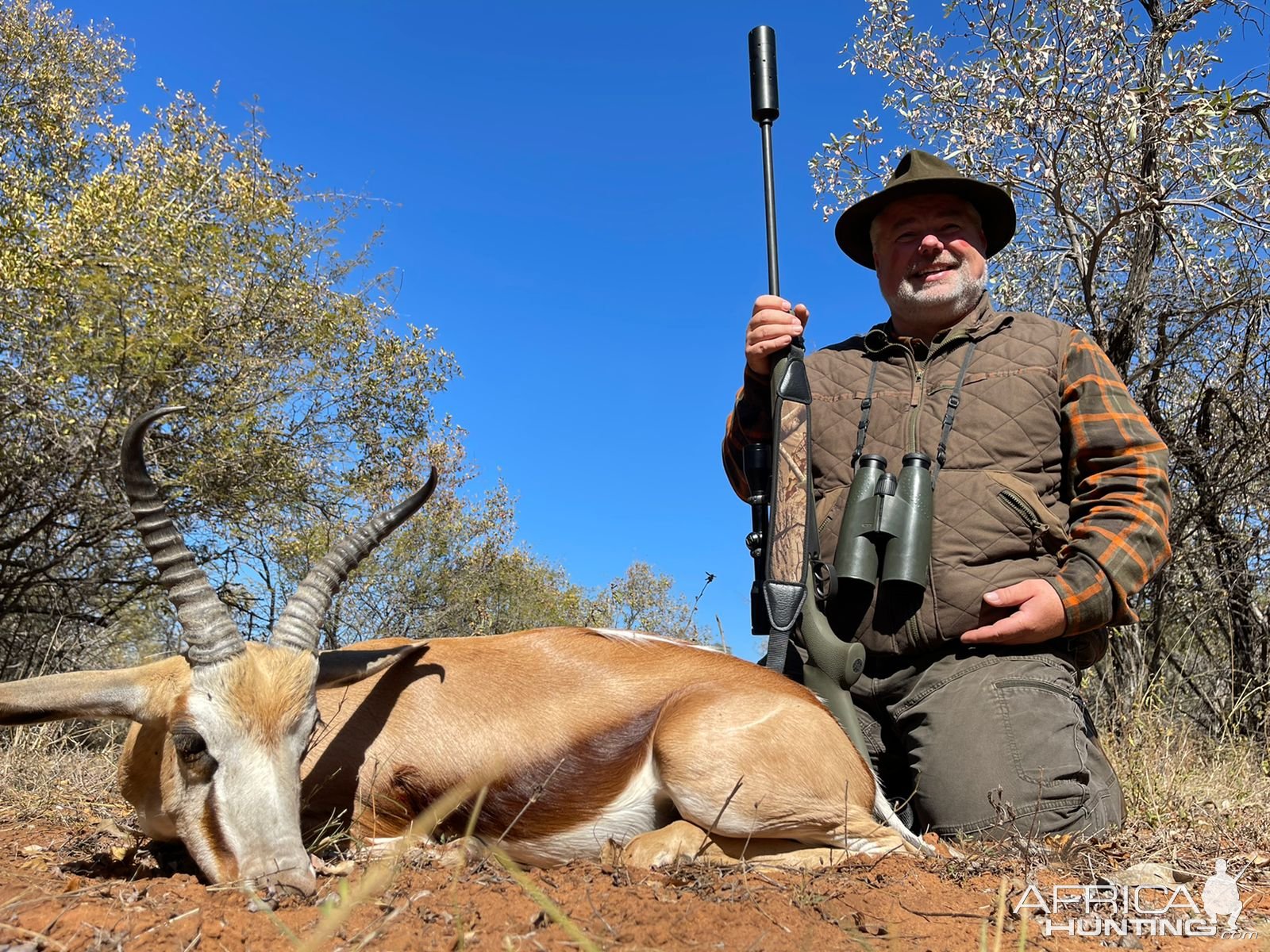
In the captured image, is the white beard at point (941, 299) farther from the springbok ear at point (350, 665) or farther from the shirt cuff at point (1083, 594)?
the springbok ear at point (350, 665)

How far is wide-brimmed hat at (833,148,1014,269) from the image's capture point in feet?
15.2

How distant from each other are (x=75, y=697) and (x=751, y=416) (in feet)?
10.3

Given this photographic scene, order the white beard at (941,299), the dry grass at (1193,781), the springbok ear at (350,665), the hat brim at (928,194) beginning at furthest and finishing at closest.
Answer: the hat brim at (928,194), the white beard at (941,299), the dry grass at (1193,781), the springbok ear at (350,665)

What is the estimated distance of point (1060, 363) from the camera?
4.34 metres

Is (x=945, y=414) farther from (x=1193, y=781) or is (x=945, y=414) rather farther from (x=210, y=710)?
(x=210, y=710)

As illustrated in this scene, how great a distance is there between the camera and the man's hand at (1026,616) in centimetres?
384

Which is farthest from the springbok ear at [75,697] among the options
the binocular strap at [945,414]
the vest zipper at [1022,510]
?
the vest zipper at [1022,510]

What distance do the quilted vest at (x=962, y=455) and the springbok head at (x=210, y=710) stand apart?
2013 millimetres

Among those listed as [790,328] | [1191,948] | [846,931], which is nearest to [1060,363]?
[790,328]

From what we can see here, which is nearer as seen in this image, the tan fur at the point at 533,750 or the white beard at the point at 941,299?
the tan fur at the point at 533,750

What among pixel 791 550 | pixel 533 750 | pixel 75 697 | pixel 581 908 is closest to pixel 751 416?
pixel 791 550

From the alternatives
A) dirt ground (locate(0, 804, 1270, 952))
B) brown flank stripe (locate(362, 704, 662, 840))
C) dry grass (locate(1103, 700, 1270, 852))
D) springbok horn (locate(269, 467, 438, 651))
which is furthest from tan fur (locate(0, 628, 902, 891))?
dry grass (locate(1103, 700, 1270, 852))

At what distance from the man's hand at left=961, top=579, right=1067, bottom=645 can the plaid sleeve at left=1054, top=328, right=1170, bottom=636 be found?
53mm

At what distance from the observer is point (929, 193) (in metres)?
4.76
